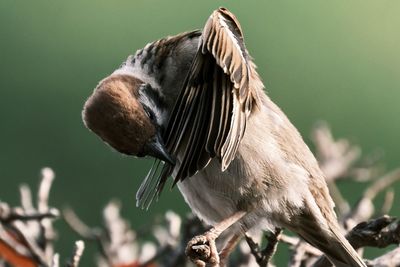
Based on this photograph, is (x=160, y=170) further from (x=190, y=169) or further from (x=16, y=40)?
(x=16, y=40)

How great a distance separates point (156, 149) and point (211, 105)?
0.21 m

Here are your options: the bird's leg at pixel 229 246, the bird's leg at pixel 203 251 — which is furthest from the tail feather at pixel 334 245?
the bird's leg at pixel 203 251

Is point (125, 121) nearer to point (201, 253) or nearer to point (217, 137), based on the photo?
point (217, 137)

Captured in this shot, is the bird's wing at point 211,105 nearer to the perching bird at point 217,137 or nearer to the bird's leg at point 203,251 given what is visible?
the perching bird at point 217,137

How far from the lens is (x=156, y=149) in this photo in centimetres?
345

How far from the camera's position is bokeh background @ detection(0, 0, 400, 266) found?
624 cm

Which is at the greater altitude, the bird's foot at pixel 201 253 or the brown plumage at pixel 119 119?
the brown plumage at pixel 119 119

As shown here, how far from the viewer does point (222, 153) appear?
3.39 metres

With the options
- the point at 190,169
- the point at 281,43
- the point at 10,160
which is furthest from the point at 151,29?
the point at 190,169

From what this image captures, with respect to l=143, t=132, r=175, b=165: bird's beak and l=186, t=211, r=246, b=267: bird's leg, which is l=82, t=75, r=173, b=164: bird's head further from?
l=186, t=211, r=246, b=267: bird's leg

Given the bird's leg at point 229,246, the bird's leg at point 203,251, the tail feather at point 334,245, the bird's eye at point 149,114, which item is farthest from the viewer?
the bird's leg at point 229,246

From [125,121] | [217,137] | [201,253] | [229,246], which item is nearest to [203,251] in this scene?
[201,253]

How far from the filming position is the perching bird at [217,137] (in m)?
3.44

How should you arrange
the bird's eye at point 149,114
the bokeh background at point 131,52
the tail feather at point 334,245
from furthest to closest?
the bokeh background at point 131,52 < the tail feather at point 334,245 < the bird's eye at point 149,114
